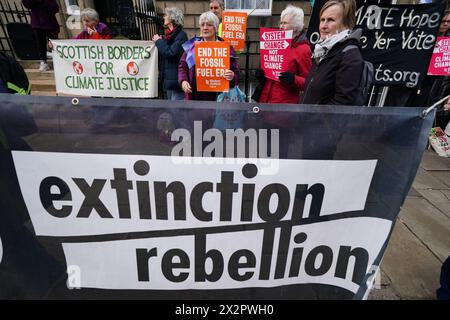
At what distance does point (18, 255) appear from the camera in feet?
4.89

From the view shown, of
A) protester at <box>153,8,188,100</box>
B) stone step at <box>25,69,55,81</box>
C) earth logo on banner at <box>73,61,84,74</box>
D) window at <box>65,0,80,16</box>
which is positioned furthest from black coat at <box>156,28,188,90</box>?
window at <box>65,0,80,16</box>

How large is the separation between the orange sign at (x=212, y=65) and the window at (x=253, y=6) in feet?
19.0

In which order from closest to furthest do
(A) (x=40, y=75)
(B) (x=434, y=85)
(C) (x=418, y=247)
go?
(C) (x=418, y=247) → (B) (x=434, y=85) → (A) (x=40, y=75)

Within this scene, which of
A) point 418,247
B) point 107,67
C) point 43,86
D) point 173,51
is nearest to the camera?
point 418,247

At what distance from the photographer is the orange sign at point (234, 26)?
202 inches

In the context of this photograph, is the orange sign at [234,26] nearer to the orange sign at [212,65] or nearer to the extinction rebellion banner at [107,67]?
the extinction rebellion banner at [107,67]

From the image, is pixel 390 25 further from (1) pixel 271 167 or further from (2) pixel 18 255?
(2) pixel 18 255

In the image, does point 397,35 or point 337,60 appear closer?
point 337,60

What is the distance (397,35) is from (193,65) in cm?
255

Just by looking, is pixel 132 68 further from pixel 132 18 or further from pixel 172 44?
pixel 132 18

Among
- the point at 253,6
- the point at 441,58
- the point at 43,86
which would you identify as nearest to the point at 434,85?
the point at 441,58

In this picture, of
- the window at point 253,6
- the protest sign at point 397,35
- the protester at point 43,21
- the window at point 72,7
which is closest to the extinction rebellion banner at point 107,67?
the protest sign at point 397,35

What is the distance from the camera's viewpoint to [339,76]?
80.5 inches
